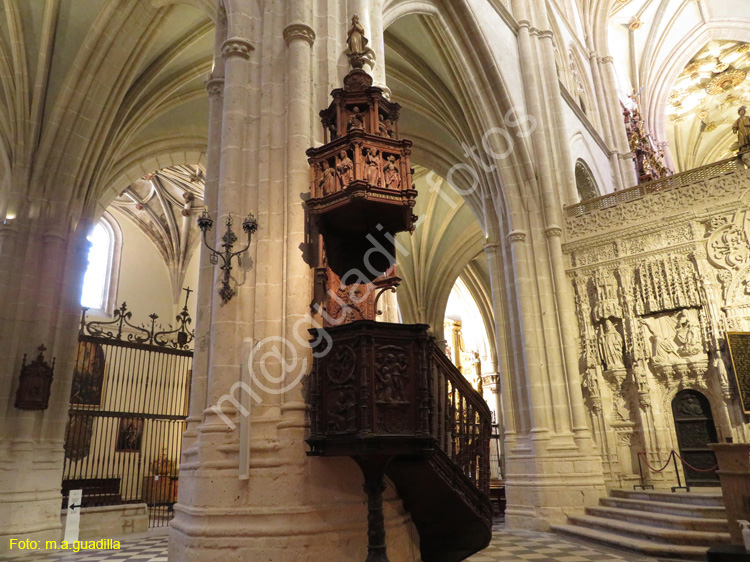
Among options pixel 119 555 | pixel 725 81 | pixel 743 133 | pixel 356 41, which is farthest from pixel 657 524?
pixel 725 81

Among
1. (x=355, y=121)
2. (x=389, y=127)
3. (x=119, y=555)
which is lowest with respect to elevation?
(x=119, y=555)

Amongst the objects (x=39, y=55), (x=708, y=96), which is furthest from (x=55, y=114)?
(x=708, y=96)

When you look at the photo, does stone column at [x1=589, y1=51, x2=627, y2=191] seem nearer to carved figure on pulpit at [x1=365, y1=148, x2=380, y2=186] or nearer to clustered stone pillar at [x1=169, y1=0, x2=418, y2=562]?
clustered stone pillar at [x1=169, y1=0, x2=418, y2=562]

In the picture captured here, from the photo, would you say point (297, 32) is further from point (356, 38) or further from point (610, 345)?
point (610, 345)

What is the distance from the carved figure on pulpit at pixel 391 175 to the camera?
5.28m

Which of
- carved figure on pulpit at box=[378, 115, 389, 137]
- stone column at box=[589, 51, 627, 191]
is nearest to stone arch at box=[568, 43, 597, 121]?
stone column at box=[589, 51, 627, 191]

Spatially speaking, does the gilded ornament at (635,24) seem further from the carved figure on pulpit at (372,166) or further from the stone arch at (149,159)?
the carved figure on pulpit at (372,166)

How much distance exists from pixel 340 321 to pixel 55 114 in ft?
27.6

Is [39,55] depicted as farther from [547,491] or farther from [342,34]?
[547,491]

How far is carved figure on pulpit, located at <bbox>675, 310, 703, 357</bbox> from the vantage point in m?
9.32

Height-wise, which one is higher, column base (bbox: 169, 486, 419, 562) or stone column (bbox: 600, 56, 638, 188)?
stone column (bbox: 600, 56, 638, 188)

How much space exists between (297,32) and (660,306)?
7.46 meters

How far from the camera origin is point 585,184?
48.8ft

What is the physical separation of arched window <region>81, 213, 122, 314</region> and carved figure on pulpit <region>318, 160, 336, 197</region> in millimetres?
14236
